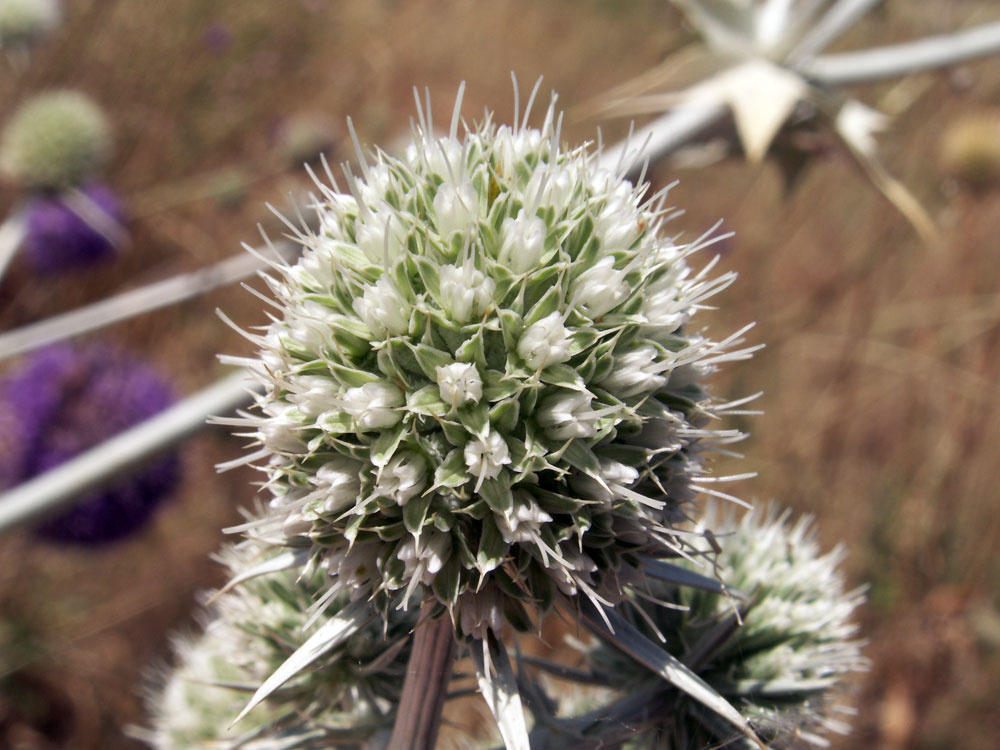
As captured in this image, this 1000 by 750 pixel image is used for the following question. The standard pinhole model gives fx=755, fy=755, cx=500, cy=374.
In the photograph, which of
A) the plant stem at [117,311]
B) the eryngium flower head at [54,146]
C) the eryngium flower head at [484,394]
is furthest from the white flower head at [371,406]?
the eryngium flower head at [54,146]

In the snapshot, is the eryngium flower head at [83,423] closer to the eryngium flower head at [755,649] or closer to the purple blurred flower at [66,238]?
the purple blurred flower at [66,238]

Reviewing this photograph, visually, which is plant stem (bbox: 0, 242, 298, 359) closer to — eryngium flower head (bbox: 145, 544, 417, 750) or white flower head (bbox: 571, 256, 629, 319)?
eryngium flower head (bbox: 145, 544, 417, 750)

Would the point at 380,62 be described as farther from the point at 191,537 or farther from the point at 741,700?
the point at 741,700

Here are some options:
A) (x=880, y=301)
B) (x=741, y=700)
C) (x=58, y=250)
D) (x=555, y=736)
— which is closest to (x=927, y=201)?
(x=880, y=301)

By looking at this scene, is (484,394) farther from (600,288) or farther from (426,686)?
(426,686)

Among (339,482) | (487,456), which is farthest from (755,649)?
(339,482)
